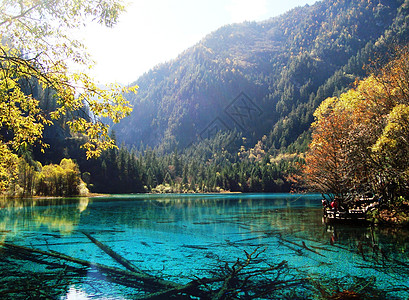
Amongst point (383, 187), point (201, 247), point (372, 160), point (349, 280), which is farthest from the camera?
point (383, 187)

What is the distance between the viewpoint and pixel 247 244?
18734mm

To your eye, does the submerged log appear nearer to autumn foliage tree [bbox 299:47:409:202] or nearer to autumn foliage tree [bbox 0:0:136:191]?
autumn foliage tree [bbox 0:0:136:191]

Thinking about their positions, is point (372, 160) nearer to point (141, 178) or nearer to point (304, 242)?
point (304, 242)

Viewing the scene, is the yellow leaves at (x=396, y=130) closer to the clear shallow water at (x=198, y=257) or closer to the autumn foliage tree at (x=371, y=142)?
the autumn foliage tree at (x=371, y=142)

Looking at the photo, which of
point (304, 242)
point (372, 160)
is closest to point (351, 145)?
point (372, 160)

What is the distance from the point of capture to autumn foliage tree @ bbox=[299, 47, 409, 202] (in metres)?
22.5

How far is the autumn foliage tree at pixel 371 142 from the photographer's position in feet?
73.8

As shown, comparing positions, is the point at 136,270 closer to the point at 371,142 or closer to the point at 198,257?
the point at 198,257

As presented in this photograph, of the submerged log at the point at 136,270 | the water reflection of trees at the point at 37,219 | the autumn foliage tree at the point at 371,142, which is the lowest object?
the water reflection of trees at the point at 37,219

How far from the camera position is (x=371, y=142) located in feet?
84.6

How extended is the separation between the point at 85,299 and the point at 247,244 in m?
11.6

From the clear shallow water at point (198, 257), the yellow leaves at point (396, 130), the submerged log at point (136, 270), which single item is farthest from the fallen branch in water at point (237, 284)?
the yellow leaves at point (396, 130)

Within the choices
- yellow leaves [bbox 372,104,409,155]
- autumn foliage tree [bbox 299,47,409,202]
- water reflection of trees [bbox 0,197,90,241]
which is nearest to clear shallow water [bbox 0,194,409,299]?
water reflection of trees [bbox 0,197,90,241]

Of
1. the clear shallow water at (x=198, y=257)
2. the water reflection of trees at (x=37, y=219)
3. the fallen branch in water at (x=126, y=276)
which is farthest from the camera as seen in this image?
the water reflection of trees at (x=37, y=219)
